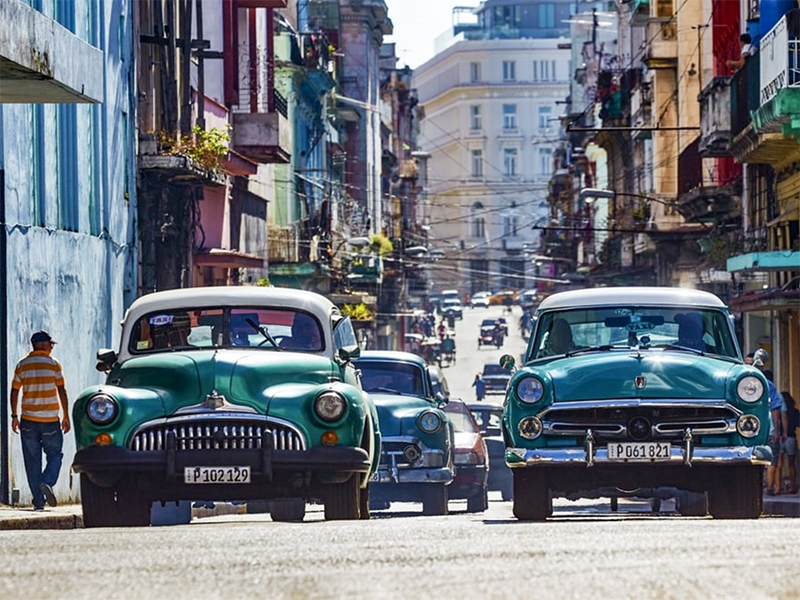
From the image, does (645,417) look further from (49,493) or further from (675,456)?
(49,493)

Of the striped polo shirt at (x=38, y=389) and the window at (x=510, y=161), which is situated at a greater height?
the window at (x=510, y=161)

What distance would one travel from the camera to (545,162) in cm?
18075

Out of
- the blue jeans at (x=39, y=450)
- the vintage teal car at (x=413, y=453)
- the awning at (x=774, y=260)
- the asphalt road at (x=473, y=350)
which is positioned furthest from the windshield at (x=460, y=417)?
the asphalt road at (x=473, y=350)

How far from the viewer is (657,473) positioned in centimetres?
1417

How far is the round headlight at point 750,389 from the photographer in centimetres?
1398

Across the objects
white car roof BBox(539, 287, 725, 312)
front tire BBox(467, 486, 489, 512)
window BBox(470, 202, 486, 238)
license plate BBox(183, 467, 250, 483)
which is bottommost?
front tire BBox(467, 486, 489, 512)

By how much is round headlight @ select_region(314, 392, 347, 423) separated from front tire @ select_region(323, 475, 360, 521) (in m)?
0.55

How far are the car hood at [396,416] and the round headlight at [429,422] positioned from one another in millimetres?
64

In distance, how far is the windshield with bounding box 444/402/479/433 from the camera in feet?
76.1

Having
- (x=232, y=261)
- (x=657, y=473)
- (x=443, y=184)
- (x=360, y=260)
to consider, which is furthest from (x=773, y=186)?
(x=443, y=184)

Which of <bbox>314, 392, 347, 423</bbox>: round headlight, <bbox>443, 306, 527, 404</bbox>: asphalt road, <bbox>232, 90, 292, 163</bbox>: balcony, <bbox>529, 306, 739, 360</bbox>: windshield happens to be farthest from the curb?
<bbox>443, 306, 527, 404</bbox>: asphalt road

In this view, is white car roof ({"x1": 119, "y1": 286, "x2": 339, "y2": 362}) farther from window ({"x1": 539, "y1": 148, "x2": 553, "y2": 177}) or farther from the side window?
window ({"x1": 539, "y1": 148, "x2": 553, "y2": 177})

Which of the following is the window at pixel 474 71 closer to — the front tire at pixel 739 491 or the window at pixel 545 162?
the window at pixel 545 162

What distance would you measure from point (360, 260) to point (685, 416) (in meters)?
52.8
